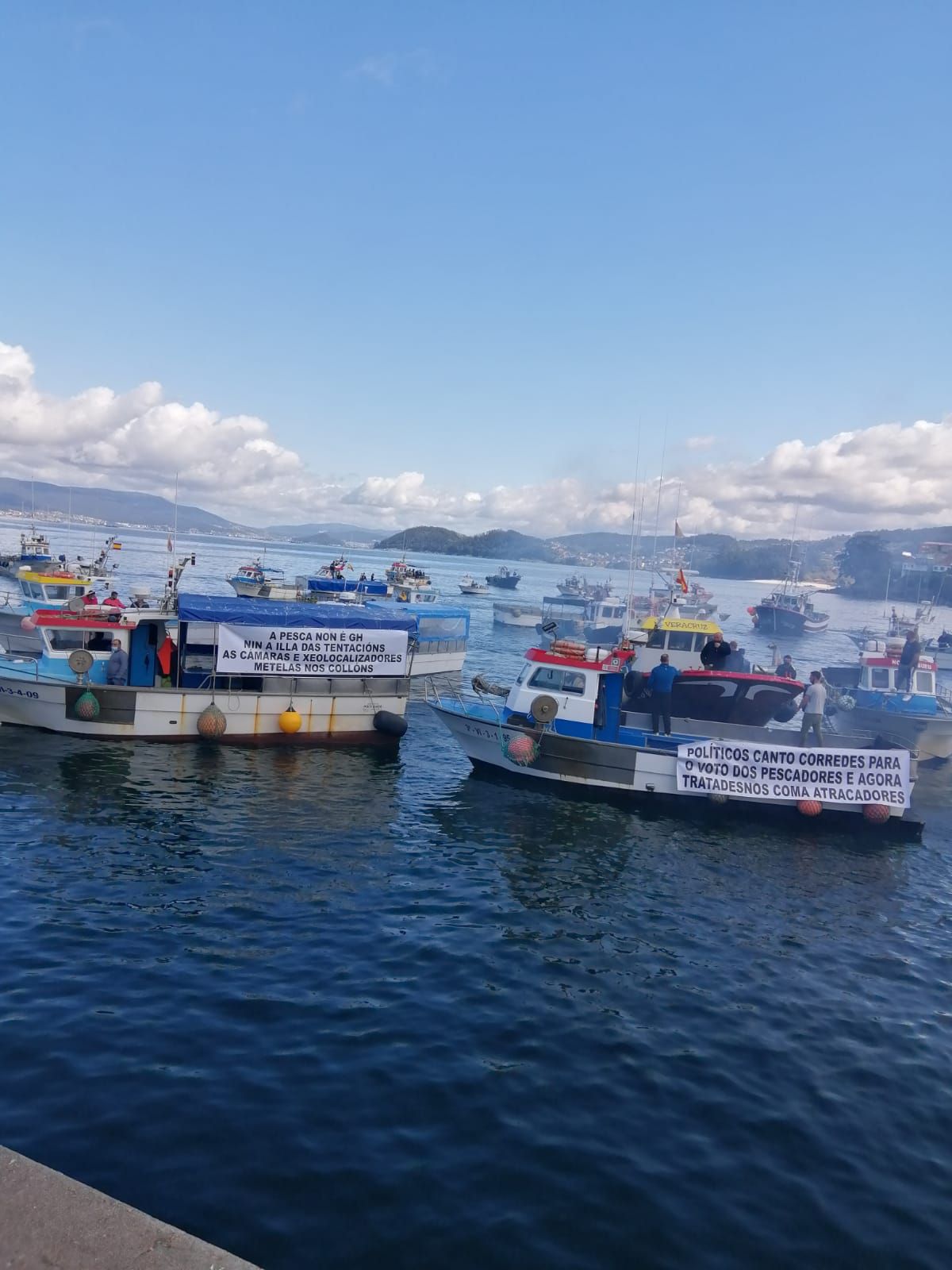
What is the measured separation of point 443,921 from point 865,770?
1343 centimetres

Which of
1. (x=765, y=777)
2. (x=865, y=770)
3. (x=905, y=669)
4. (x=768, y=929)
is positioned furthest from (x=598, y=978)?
(x=905, y=669)

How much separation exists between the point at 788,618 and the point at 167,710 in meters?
93.3

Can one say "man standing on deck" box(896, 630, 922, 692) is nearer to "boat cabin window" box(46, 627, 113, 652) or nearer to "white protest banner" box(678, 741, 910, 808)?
"white protest banner" box(678, 741, 910, 808)

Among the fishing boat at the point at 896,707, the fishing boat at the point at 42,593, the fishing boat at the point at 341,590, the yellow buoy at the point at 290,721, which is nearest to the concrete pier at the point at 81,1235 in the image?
the yellow buoy at the point at 290,721

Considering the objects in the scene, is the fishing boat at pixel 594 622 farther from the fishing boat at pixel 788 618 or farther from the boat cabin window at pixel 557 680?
the boat cabin window at pixel 557 680

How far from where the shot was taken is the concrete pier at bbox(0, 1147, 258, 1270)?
17.9ft

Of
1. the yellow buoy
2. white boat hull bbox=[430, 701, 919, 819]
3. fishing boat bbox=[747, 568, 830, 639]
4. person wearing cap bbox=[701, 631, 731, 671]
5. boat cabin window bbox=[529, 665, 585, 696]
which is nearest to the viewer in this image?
white boat hull bbox=[430, 701, 919, 819]

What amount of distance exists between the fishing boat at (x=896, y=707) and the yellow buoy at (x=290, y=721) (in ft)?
61.8

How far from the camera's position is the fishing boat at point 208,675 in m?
25.8

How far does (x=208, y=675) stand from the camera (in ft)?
87.6

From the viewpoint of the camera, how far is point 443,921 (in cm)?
1520

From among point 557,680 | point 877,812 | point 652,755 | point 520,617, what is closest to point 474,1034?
point 652,755

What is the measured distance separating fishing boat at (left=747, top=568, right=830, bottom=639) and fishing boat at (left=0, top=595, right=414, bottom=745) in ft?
287

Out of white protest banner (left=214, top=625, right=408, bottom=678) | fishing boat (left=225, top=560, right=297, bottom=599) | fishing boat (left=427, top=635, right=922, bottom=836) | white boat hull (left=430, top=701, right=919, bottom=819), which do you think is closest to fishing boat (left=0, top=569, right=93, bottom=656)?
fishing boat (left=225, top=560, right=297, bottom=599)
